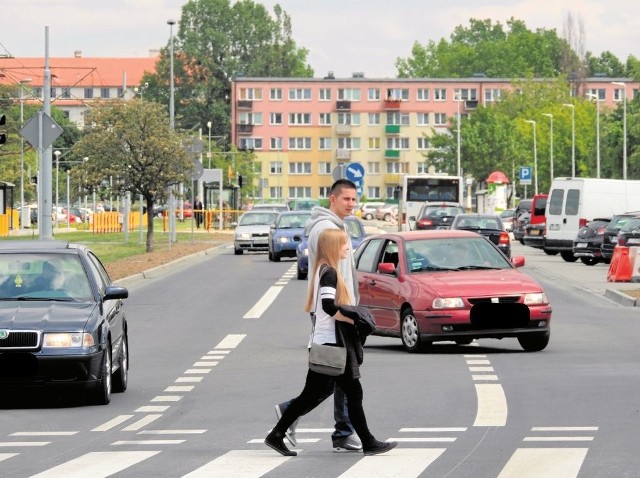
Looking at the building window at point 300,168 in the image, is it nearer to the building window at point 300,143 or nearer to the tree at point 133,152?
the building window at point 300,143

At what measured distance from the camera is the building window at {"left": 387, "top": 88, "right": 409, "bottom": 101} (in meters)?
190

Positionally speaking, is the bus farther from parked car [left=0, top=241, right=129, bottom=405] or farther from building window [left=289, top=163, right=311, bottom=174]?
building window [left=289, top=163, right=311, bottom=174]

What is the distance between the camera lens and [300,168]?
192m

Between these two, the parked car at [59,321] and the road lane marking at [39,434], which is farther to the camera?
the parked car at [59,321]

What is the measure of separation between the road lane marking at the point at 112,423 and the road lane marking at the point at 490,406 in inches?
105

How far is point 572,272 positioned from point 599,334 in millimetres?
23027

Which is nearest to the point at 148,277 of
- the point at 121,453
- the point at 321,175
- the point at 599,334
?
the point at 599,334

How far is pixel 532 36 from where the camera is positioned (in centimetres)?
19850

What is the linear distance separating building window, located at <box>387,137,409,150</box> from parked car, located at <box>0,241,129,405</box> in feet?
578

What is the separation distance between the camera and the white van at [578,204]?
55062 millimetres

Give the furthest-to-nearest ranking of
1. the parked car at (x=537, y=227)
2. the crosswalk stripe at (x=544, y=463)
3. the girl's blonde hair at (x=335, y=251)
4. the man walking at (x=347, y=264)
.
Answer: the parked car at (x=537, y=227) < the man walking at (x=347, y=264) < the girl's blonde hair at (x=335, y=251) < the crosswalk stripe at (x=544, y=463)

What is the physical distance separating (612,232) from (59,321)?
3539 cm

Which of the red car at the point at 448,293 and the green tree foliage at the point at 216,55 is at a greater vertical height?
the green tree foliage at the point at 216,55

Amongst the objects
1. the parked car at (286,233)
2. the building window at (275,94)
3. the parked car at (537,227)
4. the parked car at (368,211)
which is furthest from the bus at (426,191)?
the building window at (275,94)
